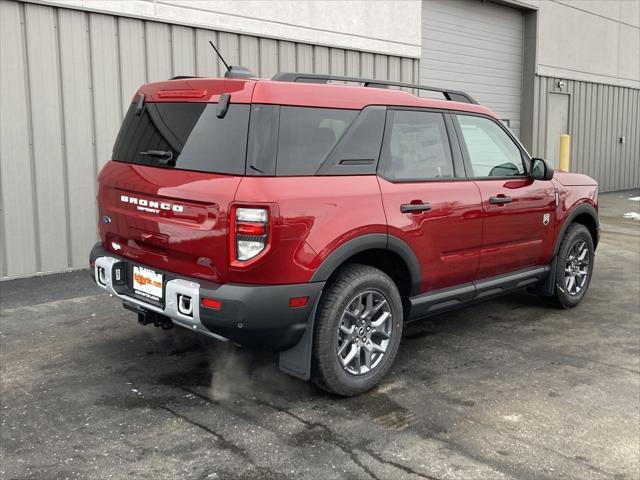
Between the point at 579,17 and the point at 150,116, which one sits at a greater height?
the point at 579,17

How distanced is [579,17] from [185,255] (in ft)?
49.6

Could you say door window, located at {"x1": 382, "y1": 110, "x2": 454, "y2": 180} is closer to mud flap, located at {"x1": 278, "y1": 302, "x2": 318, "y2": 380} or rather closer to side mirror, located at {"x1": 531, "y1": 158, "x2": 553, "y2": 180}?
side mirror, located at {"x1": 531, "y1": 158, "x2": 553, "y2": 180}

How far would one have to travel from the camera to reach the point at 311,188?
142 inches

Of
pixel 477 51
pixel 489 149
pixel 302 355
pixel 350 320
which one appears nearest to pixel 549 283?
pixel 489 149

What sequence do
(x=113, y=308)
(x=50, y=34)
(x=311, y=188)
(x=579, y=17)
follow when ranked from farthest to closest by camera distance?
(x=579, y=17) → (x=50, y=34) → (x=113, y=308) → (x=311, y=188)

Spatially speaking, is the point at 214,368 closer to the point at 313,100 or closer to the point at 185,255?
the point at 185,255

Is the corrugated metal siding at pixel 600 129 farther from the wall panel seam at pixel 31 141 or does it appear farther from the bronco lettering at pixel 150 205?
the bronco lettering at pixel 150 205

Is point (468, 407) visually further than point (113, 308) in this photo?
No

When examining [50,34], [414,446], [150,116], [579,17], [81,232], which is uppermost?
[579,17]

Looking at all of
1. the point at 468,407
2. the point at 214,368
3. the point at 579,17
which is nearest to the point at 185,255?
the point at 214,368

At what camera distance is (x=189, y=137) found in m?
3.77

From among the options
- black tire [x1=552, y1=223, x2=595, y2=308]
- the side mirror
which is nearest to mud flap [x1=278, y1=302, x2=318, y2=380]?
the side mirror

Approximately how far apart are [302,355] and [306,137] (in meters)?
1.24

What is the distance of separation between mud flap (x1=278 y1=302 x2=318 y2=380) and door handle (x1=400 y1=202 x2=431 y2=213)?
891 mm
